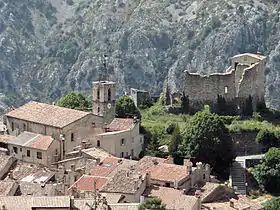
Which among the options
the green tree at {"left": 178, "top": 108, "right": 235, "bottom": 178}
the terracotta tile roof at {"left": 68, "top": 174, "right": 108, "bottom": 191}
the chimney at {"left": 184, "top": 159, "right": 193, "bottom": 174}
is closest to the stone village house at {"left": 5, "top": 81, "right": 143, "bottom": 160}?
the green tree at {"left": 178, "top": 108, "right": 235, "bottom": 178}

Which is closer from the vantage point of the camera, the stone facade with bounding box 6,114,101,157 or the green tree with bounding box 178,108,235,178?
the green tree with bounding box 178,108,235,178

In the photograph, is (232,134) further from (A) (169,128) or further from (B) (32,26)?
(B) (32,26)

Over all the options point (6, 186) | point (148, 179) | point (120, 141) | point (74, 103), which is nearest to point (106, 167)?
point (148, 179)

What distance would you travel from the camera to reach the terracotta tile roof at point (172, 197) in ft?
189

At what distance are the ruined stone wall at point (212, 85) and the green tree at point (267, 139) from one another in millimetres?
7616

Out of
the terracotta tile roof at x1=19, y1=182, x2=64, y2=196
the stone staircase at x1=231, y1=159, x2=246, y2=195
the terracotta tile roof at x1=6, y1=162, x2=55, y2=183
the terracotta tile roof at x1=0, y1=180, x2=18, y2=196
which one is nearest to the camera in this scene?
the terracotta tile roof at x1=0, y1=180, x2=18, y2=196

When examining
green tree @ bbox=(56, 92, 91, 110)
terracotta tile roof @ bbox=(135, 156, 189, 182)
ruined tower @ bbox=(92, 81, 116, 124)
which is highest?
ruined tower @ bbox=(92, 81, 116, 124)

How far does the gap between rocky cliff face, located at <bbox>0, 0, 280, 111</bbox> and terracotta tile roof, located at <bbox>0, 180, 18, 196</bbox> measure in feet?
290

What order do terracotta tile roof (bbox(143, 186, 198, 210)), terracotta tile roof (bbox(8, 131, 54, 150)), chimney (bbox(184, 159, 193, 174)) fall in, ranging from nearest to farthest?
terracotta tile roof (bbox(143, 186, 198, 210))
chimney (bbox(184, 159, 193, 174))
terracotta tile roof (bbox(8, 131, 54, 150))

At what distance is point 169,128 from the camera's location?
77.0 meters

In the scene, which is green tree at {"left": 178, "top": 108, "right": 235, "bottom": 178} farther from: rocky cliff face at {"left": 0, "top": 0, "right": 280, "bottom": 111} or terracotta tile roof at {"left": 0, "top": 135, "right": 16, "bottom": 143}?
rocky cliff face at {"left": 0, "top": 0, "right": 280, "bottom": 111}

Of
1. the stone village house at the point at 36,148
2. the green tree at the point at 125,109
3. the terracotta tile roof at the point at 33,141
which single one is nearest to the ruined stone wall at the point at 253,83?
the green tree at the point at 125,109

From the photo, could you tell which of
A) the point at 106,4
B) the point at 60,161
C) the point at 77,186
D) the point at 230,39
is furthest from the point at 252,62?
the point at 106,4

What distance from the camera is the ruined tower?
75.1 meters
